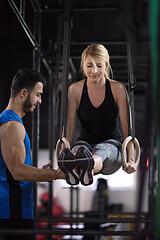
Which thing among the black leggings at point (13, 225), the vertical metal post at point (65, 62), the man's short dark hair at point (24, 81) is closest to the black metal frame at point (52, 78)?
the vertical metal post at point (65, 62)

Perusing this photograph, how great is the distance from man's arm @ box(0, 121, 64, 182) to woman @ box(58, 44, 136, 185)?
26 cm

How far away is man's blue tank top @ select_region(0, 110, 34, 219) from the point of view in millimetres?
2160

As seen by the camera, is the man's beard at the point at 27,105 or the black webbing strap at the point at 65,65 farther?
the man's beard at the point at 27,105

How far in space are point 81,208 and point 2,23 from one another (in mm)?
7763

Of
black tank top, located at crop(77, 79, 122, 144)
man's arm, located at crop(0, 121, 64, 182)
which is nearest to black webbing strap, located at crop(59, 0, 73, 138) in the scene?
man's arm, located at crop(0, 121, 64, 182)

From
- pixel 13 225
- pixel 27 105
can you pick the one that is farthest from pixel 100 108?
pixel 13 225

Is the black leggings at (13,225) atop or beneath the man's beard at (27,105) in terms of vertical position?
beneath

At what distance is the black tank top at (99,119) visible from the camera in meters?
2.33

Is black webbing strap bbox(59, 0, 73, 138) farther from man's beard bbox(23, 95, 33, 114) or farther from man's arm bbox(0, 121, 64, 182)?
man's beard bbox(23, 95, 33, 114)

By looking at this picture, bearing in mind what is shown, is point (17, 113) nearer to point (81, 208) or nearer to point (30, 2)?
point (30, 2)

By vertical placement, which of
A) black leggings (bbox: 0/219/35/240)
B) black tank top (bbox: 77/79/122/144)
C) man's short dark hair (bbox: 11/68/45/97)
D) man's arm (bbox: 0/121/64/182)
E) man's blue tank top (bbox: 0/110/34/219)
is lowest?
black leggings (bbox: 0/219/35/240)

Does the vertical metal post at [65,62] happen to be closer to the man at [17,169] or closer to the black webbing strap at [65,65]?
the black webbing strap at [65,65]

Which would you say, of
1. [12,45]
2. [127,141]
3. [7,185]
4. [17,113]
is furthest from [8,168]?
[12,45]

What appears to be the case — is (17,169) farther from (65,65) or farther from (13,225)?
(65,65)
